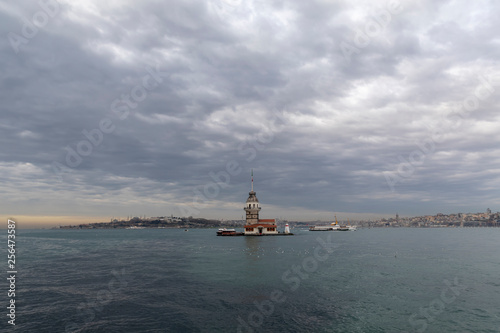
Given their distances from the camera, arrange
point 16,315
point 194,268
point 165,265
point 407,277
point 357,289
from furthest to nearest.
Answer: point 165,265
point 194,268
point 407,277
point 357,289
point 16,315

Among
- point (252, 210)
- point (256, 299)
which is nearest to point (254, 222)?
point (252, 210)

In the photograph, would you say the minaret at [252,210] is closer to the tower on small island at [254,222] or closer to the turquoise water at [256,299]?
the tower on small island at [254,222]

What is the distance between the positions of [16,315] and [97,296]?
697 centimetres

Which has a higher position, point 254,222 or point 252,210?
point 252,210

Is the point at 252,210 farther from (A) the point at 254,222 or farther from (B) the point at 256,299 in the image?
(B) the point at 256,299

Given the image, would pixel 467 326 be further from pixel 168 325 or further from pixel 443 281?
pixel 168 325

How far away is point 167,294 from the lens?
3155 centimetres

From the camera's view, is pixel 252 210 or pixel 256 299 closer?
pixel 256 299

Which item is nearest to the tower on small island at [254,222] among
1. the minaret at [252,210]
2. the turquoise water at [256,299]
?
the minaret at [252,210]

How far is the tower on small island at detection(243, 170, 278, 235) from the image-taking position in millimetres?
149250

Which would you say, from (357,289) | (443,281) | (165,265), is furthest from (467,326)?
(165,265)

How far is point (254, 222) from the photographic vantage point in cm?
15650

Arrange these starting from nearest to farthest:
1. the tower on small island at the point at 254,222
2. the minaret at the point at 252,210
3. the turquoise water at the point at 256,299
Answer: the turquoise water at the point at 256,299
the tower on small island at the point at 254,222
the minaret at the point at 252,210

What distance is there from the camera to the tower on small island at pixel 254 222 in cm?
14925
